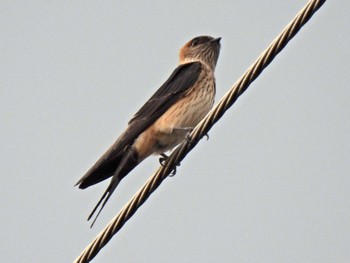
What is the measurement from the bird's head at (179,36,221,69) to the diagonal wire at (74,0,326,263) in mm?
3370

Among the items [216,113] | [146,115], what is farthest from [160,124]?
[216,113]

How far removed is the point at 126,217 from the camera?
4.50 m

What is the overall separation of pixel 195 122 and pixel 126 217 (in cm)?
225

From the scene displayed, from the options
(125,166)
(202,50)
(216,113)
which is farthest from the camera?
(202,50)

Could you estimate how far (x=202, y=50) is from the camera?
838 cm

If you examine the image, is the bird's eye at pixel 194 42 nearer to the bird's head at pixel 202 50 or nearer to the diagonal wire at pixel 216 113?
the bird's head at pixel 202 50

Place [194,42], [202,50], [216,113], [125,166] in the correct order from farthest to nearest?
[194,42] → [202,50] → [125,166] → [216,113]

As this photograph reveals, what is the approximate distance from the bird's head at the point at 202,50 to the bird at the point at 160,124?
102 cm

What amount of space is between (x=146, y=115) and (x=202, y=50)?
2077 millimetres

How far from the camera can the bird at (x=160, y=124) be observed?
6160 millimetres

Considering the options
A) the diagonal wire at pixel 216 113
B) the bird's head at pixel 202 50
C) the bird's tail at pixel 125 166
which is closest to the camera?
the diagonal wire at pixel 216 113

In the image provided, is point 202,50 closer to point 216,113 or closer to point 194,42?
point 194,42

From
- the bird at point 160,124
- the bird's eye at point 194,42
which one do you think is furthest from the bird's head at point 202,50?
the bird at point 160,124

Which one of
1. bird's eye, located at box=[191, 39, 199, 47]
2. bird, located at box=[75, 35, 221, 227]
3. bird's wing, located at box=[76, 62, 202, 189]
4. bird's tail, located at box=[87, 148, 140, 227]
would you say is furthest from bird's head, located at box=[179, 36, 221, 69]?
bird's tail, located at box=[87, 148, 140, 227]
